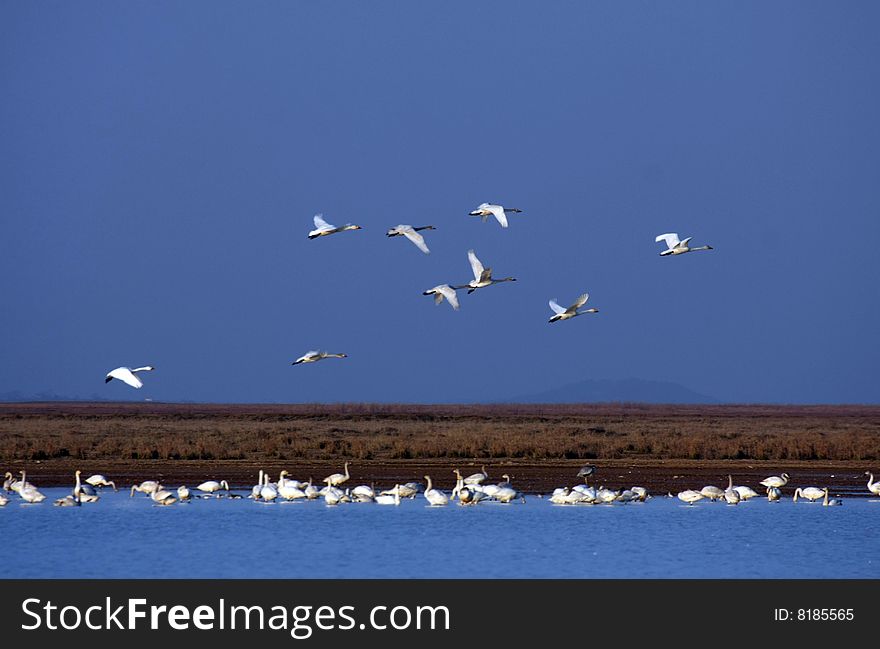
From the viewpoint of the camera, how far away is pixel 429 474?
3416cm

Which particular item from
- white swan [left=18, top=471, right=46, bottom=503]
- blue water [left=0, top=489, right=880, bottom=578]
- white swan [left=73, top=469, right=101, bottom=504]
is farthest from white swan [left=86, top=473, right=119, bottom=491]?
white swan [left=18, top=471, right=46, bottom=503]

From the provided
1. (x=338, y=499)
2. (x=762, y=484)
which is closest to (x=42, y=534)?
(x=338, y=499)

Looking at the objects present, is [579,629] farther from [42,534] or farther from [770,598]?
[42,534]

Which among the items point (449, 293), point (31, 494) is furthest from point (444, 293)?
point (31, 494)

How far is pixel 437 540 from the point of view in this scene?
24328mm

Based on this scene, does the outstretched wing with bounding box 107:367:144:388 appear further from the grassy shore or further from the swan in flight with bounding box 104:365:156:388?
the grassy shore

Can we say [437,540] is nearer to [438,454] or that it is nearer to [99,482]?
[99,482]

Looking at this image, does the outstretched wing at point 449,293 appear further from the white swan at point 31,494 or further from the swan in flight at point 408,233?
the white swan at point 31,494

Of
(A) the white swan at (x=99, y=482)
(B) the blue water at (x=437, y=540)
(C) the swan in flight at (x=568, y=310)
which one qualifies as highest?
(C) the swan in flight at (x=568, y=310)

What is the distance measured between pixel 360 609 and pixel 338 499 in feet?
30.9

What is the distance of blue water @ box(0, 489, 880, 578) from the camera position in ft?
71.3

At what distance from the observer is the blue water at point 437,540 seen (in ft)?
71.3

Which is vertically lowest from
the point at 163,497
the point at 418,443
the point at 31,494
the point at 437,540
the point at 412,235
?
the point at 437,540

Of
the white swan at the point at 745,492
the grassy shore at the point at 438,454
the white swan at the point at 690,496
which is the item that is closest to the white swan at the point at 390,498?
the grassy shore at the point at 438,454
